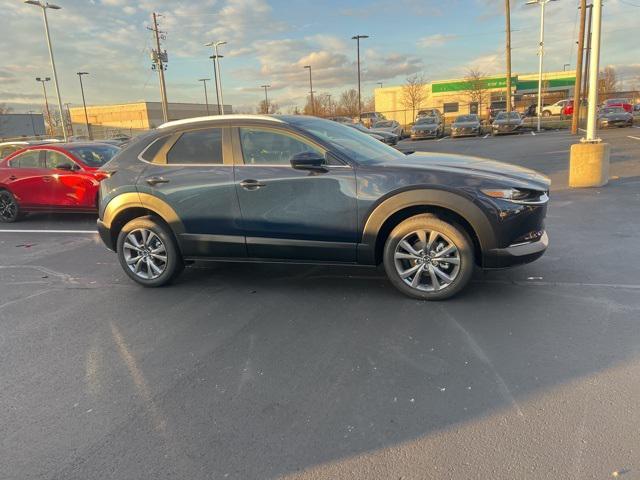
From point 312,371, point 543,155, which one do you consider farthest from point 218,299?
point 543,155

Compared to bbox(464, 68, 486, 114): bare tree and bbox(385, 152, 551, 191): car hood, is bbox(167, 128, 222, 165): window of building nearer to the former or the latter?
bbox(385, 152, 551, 191): car hood

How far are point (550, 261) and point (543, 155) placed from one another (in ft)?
40.8

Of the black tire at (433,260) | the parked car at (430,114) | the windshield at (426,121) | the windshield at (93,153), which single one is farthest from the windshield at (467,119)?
the black tire at (433,260)

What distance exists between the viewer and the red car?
920 centimetres

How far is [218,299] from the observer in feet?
16.4

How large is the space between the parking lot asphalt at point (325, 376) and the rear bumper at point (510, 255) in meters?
0.35

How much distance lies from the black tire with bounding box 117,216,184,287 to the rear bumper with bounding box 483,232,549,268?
3.14 meters

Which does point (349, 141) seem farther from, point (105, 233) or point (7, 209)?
point (7, 209)

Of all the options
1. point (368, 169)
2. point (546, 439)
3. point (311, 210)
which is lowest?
point (546, 439)

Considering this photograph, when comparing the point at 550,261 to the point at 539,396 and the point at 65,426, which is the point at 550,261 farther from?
the point at 65,426

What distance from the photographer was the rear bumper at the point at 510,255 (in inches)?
172

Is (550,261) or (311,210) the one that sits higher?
(311,210)

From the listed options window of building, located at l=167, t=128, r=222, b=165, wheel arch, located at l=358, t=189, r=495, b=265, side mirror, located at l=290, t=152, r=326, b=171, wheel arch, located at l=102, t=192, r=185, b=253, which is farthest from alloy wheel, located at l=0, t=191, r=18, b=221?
wheel arch, located at l=358, t=189, r=495, b=265

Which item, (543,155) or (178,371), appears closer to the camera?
(178,371)
